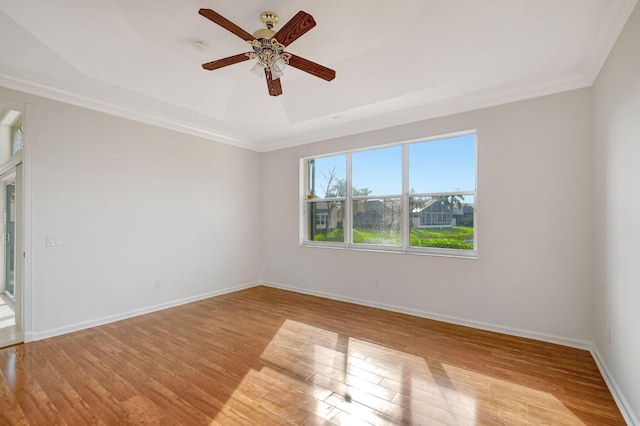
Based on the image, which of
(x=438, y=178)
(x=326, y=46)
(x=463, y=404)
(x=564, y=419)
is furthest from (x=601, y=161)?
(x=326, y=46)

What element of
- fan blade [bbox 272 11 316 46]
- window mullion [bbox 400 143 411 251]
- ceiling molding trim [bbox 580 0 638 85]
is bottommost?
window mullion [bbox 400 143 411 251]

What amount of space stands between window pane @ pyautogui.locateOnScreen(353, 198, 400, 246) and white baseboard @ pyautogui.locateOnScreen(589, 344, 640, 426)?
237 cm

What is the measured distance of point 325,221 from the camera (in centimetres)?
534

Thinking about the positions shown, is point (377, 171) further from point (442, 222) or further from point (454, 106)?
point (454, 106)

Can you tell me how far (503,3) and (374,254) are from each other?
10.7 ft

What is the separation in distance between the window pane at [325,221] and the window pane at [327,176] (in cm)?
18

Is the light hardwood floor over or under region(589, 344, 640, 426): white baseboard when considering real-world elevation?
under

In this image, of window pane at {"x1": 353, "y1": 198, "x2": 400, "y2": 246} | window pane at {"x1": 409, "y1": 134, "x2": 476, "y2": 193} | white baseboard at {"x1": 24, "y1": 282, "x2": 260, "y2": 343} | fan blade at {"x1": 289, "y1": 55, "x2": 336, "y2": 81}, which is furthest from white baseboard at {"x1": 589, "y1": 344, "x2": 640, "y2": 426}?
white baseboard at {"x1": 24, "y1": 282, "x2": 260, "y2": 343}

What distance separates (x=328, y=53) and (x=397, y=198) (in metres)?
2.28

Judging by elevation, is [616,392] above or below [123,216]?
below

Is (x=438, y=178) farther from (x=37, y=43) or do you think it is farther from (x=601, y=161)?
(x=37, y=43)

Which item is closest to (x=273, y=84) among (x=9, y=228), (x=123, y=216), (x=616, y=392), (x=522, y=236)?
(x=123, y=216)

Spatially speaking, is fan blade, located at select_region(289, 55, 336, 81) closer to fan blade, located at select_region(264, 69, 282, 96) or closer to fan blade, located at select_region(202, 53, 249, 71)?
fan blade, located at select_region(264, 69, 282, 96)

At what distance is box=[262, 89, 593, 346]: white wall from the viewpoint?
307cm
